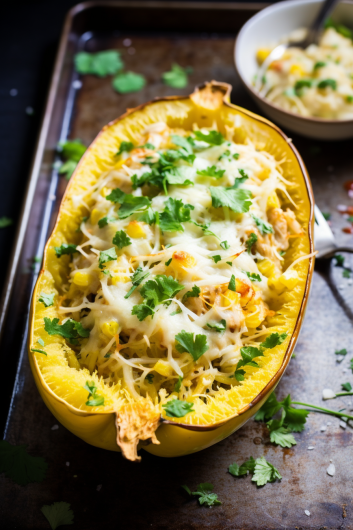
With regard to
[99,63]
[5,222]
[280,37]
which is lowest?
[5,222]

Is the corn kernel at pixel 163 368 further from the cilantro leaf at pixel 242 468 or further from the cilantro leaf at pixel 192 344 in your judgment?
the cilantro leaf at pixel 242 468

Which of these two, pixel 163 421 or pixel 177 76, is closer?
pixel 163 421

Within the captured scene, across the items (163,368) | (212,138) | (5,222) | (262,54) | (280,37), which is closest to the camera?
(163,368)

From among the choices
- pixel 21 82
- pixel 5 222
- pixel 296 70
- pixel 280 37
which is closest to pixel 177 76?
pixel 280 37

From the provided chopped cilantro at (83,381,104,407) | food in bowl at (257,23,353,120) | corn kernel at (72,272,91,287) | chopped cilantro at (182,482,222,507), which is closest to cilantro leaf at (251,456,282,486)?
chopped cilantro at (182,482,222,507)

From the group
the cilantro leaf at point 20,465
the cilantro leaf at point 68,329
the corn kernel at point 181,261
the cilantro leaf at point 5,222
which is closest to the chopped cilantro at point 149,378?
the cilantro leaf at point 68,329

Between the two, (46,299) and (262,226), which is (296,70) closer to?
(262,226)

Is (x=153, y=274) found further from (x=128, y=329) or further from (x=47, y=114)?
(x=47, y=114)

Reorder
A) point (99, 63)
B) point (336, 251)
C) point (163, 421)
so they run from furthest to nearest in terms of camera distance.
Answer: point (99, 63), point (336, 251), point (163, 421)
